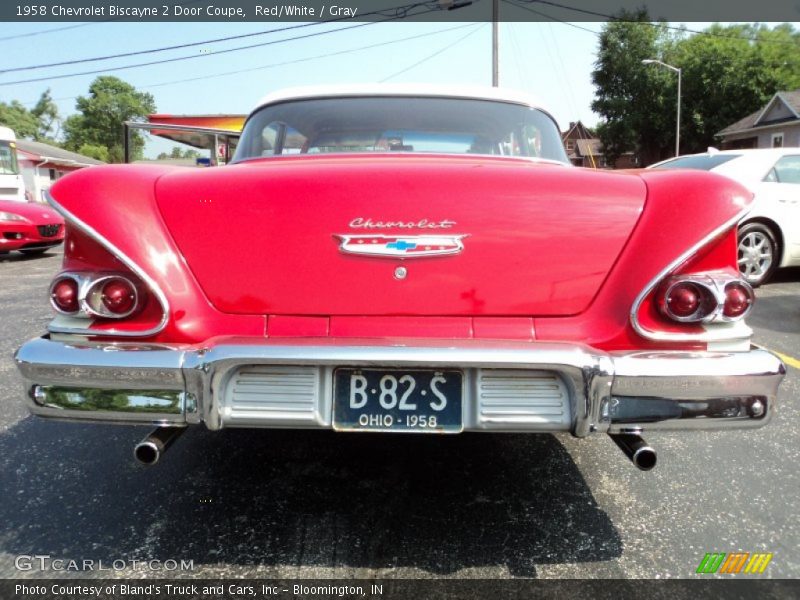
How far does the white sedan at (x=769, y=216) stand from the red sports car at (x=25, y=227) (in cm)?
974

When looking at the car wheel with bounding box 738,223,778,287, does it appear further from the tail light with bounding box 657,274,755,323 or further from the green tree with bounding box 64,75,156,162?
the green tree with bounding box 64,75,156,162

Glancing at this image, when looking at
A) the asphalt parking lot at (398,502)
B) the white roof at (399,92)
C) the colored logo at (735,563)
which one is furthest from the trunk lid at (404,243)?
the white roof at (399,92)

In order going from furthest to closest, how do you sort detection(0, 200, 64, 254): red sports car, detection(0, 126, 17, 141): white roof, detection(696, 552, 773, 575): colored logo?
detection(0, 126, 17, 141): white roof, detection(0, 200, 64, 254): red sports car, detection(696, 552, 773, 575): colored logo

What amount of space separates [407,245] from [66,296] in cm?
110

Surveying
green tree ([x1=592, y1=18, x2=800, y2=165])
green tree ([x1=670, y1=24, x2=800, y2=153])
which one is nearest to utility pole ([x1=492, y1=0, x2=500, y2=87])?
green tree ([x1=592, y1=18, x2=800, y2=165])

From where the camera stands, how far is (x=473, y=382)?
179cm

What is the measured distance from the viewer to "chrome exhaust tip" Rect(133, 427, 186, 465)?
6.15 ft

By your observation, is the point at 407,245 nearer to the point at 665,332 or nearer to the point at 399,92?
the point at 665,332

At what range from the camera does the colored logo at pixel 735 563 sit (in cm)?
199

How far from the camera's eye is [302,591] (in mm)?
1861

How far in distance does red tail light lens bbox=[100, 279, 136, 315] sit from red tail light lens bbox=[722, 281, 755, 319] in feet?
6.09

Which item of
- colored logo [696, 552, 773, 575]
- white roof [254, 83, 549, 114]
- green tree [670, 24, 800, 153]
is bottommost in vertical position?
colored logo [696, 552, 773, 575]

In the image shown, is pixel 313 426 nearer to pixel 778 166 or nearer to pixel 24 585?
pixel 24 585

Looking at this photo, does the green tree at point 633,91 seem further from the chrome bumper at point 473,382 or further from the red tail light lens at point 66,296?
the red tail light lens at point 66,296
